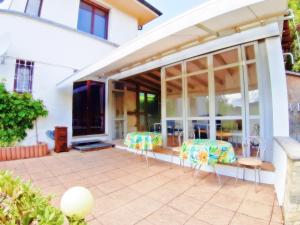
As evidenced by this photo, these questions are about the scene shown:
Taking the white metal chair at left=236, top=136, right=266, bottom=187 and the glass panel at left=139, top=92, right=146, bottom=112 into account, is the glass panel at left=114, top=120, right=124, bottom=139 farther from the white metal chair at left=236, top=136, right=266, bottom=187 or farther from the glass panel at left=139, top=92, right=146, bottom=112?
the white metal chair at left=236, top=136, right=266, bottom=187

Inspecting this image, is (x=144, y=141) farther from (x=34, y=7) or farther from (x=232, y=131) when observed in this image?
(x=34, y=7)

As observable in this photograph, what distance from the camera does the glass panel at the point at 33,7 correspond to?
6.25 meters

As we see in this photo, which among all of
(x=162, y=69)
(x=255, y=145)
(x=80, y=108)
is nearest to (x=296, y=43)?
(x=162, y=69)

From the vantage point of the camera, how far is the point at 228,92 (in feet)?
14.3

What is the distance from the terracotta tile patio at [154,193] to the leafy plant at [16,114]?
102 centimetres

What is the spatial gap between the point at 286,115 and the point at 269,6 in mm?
2003

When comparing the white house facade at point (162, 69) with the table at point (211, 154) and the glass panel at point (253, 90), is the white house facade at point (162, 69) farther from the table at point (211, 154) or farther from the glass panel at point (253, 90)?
the table at point (211, 154)

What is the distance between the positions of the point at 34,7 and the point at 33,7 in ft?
0.11

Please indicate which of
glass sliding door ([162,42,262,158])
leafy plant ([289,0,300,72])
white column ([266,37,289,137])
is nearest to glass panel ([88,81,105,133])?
glass sliding door ([162,42,262,158])

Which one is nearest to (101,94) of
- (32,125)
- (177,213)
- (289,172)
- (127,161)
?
(32,125)

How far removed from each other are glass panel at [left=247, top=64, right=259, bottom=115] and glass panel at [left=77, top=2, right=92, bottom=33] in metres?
6.83

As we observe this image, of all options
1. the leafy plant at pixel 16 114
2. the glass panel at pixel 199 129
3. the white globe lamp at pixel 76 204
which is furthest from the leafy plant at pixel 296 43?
the leafy plant at pixel 16 114

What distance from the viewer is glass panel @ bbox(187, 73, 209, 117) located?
15.6 ft

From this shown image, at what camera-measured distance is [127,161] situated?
16.1 ft
